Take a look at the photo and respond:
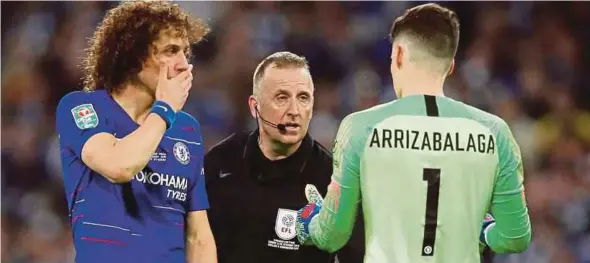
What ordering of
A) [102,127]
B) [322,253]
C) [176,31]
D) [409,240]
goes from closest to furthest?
[409,240] < [102,127] < [176,31] < [322,253]

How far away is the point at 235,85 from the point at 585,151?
3141 millimetres

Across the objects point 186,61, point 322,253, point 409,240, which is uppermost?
point 186,61

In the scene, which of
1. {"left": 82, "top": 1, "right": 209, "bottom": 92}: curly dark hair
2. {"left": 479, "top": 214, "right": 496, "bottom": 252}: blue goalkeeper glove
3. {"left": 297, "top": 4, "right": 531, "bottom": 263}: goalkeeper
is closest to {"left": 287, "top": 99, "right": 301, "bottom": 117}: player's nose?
{"left": 82, "top": 1, "right": 209, "bottom": 92}: curly dark hair

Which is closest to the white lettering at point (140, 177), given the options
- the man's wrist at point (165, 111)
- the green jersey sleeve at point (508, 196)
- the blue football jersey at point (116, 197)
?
the blue football jersey at point (116, 197)

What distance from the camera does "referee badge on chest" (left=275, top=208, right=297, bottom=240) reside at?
4.46 metres

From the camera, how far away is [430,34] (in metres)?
3.31

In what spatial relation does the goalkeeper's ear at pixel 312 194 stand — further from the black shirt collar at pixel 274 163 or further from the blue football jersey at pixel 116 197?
the blue football jersey at pixel 116 197

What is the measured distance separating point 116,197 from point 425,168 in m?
1.12

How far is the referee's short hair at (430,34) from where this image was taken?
3297 mm

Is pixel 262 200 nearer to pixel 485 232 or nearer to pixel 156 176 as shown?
pixel 156 176

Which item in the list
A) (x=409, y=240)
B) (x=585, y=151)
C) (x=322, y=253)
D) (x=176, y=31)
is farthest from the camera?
(x=585, y=151)

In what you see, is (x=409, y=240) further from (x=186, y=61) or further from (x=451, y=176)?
(x=186, y=61)

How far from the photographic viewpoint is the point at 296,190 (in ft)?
15.1

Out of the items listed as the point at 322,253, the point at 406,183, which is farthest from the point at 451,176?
the point at 322,253
